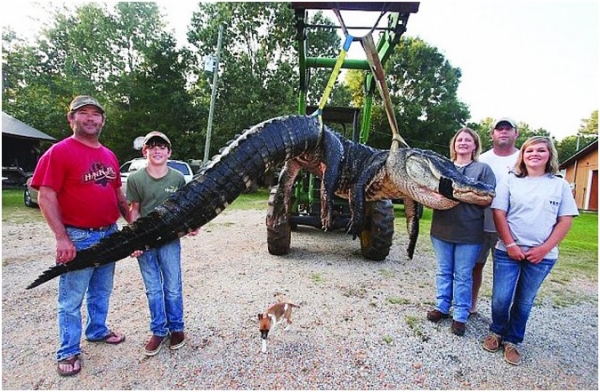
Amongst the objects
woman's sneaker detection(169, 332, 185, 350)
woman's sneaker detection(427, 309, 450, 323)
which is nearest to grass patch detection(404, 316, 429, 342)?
woman's sneaker detection(427, 309, 450, 323)

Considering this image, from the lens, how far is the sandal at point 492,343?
9.20 feet

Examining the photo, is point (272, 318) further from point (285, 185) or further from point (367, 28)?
point (367, 28)

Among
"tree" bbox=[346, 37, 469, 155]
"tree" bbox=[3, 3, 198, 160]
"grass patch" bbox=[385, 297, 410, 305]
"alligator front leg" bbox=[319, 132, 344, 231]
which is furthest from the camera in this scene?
"tree" bbox=[346, 37, 469, 155]

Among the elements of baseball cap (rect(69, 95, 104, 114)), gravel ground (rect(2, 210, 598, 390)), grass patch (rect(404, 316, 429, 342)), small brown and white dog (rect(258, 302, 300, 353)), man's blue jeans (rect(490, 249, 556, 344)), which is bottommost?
gravel ground (rect(2, 210, 598, 390))

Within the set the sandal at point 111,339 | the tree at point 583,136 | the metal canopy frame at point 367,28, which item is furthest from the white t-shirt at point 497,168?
the tree at point 583,136

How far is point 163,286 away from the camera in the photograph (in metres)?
→ 2.67

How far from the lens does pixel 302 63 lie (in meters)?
4.15

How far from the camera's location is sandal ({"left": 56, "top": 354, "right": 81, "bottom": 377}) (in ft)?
7.43

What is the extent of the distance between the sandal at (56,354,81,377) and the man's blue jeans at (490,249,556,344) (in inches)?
132

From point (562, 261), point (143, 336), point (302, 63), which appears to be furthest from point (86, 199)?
point (562, 261)

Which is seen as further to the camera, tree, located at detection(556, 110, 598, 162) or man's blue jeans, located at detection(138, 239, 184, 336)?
tree, located at detection(556, 110, 598, 162)

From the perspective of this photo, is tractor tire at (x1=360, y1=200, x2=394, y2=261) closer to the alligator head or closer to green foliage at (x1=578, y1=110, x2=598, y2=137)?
the alligator head

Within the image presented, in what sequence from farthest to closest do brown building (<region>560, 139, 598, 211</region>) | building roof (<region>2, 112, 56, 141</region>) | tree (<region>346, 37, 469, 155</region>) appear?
tree (<region>346, 37, 469, 155</region>) → brown building (<region>560, 139, 598, 211</region>) → building roof (<region>2, 112, 56, 141</region>)

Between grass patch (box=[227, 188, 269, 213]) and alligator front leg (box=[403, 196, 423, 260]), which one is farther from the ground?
alligator front leg (box=[403, 196, 423, 260])
